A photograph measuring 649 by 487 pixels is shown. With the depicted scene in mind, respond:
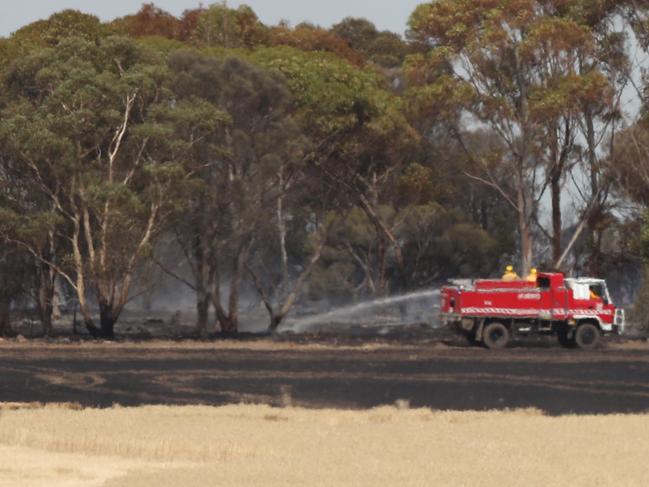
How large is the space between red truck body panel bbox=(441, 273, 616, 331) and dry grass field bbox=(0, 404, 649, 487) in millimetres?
20391

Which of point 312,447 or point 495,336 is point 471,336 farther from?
point 312,447

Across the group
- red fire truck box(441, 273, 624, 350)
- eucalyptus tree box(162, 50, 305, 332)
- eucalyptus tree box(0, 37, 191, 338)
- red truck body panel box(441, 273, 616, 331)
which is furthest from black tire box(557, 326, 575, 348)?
eucalyptus tree box(0, 37, 191, 338)

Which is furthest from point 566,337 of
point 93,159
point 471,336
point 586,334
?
point 93,159

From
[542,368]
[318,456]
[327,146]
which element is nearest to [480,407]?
[318,456]

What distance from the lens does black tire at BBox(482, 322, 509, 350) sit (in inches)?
1988

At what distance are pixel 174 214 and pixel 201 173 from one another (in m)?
2.62

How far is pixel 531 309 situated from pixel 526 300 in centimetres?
34

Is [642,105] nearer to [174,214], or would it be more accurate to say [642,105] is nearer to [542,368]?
[174,214]

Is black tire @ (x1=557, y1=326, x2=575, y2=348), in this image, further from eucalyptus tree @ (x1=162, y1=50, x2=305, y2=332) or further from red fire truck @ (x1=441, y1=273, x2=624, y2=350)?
eucalyptus tree @ (x1=162, y1=50, x2=305, y2=332)

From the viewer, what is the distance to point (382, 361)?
4497 cm

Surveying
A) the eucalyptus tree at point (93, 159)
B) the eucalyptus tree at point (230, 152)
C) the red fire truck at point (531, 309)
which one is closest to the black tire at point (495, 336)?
the red fire truck at point (531, 309)

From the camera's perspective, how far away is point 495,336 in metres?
50.7

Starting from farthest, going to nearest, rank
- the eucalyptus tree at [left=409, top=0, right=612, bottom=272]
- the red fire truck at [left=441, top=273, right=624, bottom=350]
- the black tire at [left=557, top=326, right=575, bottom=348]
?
the eucalyptus tree at [left=409, top=0, right=612, bottom=272] < the black tire at [left=557, top=326, right=575, bottom=348] < the red fire truck at [left=441, top=273, right=624, bottom=350]

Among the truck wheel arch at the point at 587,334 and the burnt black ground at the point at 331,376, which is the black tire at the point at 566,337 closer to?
the truck wheel arch at the point at 587,334
